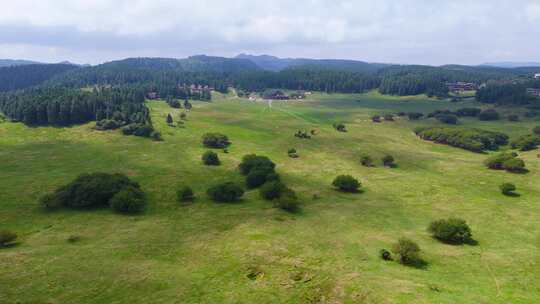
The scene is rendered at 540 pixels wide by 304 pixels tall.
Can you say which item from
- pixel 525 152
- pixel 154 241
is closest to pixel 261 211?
pixel 154 241

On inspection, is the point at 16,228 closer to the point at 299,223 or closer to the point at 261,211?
the point at 261,211

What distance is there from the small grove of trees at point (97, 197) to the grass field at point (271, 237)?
117 inches

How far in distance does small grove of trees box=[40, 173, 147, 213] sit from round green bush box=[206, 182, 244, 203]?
→ 17.0 meters

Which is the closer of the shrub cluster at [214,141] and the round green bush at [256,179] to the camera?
the round green bush at [256,179]

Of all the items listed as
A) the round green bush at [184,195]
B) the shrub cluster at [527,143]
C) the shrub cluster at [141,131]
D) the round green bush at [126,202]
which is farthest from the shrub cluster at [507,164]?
the shrub cluster at [141,131]

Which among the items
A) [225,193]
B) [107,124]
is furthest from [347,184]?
[107,124]

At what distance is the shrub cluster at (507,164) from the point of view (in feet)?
387

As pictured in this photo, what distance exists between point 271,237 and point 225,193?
26.2m

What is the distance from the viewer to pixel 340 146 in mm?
157125

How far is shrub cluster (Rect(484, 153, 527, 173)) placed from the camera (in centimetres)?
11800

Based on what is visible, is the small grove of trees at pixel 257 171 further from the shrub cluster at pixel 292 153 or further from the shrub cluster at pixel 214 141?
the shrub cluster at pixel 214 141

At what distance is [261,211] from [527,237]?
5387 centimetres

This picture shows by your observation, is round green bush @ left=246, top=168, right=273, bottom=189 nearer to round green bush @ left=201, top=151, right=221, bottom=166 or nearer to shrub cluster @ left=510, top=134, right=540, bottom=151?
round green bush @ left=201, top=151, right=221, bottom=166

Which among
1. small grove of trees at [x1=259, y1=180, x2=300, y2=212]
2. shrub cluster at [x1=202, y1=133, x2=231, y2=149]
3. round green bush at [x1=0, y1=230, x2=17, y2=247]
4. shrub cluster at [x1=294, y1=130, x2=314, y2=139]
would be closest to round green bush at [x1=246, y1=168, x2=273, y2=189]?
small grove of trees at [x1=259, y1=180, x2=300, y2=212]
